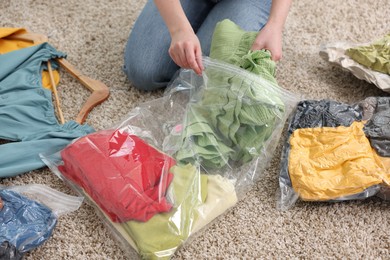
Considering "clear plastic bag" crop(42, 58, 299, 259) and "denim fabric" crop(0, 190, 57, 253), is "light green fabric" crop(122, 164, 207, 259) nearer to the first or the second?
"clear plastic bag" crop(42, 58, 299, 259)

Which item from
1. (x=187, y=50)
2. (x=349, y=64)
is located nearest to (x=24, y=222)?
(x=187, y=50)

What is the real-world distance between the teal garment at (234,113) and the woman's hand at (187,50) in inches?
1.9

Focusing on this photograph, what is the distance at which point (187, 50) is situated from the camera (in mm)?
875

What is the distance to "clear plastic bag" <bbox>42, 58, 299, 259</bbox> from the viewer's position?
32.6 inches

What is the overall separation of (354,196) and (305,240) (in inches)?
5.0

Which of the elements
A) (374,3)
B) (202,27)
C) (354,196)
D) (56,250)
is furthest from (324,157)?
(374,3)

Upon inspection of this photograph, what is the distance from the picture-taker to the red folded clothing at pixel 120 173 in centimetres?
83

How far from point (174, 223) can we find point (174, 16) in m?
0.40

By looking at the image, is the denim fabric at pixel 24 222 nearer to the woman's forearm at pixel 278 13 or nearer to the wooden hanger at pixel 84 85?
the wooden hanger at pixel 84 85

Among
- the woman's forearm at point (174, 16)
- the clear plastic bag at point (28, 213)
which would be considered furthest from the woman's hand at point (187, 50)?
the clear plastic bag at point (28, 213)

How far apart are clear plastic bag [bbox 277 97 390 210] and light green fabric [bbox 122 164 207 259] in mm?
173

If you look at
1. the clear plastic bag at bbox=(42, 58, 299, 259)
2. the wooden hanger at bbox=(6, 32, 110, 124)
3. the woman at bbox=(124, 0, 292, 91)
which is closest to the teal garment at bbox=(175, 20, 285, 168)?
the clear plastic bag at bbox=(42, 58, 299, 259)

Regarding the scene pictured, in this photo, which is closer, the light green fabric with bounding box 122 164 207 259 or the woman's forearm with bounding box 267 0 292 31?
the light green fabric with bounding box 122 164 207 259

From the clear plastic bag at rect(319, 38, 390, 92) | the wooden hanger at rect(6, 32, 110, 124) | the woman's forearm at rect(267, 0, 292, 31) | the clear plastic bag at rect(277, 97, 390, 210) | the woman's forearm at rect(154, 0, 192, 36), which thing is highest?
the woman's forearm at rect(154, 0, 192, 36)
